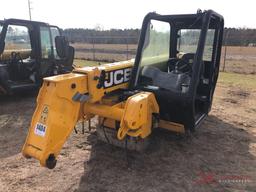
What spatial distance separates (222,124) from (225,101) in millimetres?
1843

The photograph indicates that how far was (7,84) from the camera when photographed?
6.89 metres

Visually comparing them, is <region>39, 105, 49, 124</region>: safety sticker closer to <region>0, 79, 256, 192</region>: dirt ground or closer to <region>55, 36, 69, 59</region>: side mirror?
<region>0, 79, 256, 192</region>: dirt ground

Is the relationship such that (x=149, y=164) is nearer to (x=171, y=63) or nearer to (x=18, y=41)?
(x=171, y=63)

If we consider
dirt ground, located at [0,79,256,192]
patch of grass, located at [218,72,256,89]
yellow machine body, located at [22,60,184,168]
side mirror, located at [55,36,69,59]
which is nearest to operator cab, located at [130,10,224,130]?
yellow machine body, located at [22,60,184,168]

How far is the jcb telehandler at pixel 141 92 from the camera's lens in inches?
122

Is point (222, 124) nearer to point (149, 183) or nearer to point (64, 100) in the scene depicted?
point (149, 183)

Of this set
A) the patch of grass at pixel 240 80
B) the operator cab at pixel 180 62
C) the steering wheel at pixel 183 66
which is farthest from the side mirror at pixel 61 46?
the patch of grass at pixel 240 80

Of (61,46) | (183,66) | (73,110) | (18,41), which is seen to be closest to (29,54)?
(18,41)

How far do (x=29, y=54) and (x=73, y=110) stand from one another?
18.3ft

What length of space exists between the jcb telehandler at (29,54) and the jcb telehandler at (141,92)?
3.28 m

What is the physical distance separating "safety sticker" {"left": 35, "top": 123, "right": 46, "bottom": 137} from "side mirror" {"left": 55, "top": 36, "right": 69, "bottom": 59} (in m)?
4.32

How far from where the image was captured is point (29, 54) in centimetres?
817

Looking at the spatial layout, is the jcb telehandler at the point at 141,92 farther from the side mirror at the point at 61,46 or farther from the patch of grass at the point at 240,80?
the patch of grass at the point at 240,80

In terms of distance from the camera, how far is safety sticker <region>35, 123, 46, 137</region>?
119 inches
